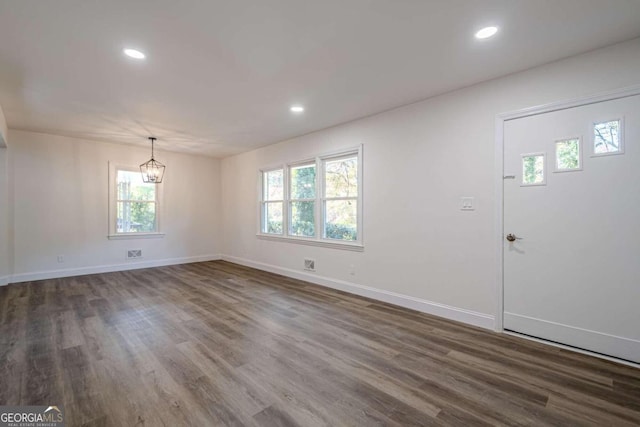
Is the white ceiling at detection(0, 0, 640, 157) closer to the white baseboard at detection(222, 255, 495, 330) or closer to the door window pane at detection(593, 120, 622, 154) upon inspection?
the door window pane at detection(593, 120, 622, 154)

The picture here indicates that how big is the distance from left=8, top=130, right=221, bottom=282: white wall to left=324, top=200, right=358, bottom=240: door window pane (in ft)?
13.3

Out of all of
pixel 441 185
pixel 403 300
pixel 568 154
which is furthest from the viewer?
pixel 403 300

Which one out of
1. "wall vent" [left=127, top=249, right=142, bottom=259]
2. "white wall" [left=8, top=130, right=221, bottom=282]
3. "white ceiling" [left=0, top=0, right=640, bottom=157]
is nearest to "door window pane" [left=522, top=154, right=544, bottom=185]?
"white ceiling" [left=0, top=0, right=640, bottom=157]

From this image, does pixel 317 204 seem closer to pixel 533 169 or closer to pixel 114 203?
pixel 533 169

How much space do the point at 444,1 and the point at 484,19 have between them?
420mm

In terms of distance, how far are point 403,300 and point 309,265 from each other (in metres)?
1.91

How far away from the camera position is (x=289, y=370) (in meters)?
2.34

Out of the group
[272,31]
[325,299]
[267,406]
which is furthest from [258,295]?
[272,31]

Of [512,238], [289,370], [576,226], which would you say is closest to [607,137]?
[576,226]

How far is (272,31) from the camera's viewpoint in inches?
91.6

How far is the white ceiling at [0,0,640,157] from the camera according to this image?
208cm

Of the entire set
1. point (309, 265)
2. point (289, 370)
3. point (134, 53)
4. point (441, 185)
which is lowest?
point (289, 370)

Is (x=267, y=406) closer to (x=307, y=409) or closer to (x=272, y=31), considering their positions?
(x=307, y=409)

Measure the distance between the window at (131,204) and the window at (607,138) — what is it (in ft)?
24.3
